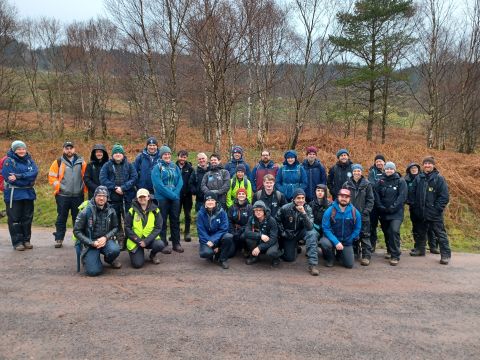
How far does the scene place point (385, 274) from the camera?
5.96m

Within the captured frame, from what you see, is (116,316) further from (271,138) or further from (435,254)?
(271,138)

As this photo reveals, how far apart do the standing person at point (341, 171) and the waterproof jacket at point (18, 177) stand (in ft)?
20.3

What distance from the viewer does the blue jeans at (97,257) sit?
558 cm

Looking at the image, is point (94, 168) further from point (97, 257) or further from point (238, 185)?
point (238, 185)

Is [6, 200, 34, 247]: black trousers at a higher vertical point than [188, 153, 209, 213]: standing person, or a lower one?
lower

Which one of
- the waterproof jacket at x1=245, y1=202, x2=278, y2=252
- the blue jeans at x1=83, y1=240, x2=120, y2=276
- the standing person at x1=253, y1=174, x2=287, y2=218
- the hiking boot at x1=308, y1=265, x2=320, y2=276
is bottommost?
the hiking boot at x1=308, y1=265, x2=320, y2=276

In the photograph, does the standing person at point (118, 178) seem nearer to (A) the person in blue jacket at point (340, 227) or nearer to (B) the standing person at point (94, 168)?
(B) the standing person at point (94, 168)

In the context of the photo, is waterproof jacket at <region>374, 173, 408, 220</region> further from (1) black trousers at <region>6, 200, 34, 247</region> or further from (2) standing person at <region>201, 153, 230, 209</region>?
(1) black trousers at <region>6, 200, 34, 247</region>

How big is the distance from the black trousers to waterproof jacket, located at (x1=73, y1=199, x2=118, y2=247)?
72.1 inches

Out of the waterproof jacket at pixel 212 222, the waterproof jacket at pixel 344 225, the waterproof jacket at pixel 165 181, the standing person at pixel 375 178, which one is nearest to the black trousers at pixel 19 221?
the waterproof jacket at pixel 165 181

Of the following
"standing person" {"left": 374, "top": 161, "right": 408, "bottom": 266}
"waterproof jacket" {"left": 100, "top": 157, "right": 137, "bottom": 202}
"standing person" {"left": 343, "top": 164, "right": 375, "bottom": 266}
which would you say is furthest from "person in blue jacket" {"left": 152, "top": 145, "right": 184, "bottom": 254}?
"standing person" {"left": 374, "top": 161, "right": 408, "bottom": 266}

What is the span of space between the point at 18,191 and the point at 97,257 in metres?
2.51

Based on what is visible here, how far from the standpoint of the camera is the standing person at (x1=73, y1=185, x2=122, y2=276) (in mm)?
5699

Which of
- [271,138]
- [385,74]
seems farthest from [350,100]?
[271,138]
